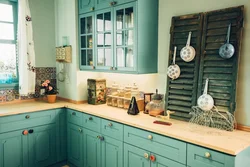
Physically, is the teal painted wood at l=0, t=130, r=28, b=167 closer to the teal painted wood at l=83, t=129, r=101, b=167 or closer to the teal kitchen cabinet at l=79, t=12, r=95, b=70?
the teal painted wood at l=83, t=129, r=101, b=167

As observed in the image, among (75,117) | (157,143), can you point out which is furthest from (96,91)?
(157,143)

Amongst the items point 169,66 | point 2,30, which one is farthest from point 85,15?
point 169,66

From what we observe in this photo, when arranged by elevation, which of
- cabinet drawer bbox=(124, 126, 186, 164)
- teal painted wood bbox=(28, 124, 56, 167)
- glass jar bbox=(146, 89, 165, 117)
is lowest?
teal painted wood bbox=(28, 124, 56, 167)

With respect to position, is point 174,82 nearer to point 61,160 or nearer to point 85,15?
point 85,15

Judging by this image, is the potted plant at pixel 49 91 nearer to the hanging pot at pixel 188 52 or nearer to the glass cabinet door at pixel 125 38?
the glass cabinet door at pixel 125 38

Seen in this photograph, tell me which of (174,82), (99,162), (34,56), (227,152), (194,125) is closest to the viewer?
(227,152)

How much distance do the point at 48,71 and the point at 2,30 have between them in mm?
873

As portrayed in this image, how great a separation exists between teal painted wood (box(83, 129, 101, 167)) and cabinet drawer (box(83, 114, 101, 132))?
0.20 feet

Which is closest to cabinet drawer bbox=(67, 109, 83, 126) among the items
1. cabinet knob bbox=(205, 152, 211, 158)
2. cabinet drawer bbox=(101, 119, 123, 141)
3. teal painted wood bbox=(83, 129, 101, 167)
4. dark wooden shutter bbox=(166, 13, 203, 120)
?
teal painted wood bbox=(83, 129, 101, 167)

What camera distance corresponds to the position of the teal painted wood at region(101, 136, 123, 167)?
2516 mm

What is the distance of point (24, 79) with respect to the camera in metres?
3.30

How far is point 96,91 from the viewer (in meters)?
3.26

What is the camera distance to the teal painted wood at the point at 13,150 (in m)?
2.82

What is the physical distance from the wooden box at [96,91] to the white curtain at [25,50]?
0.88m
